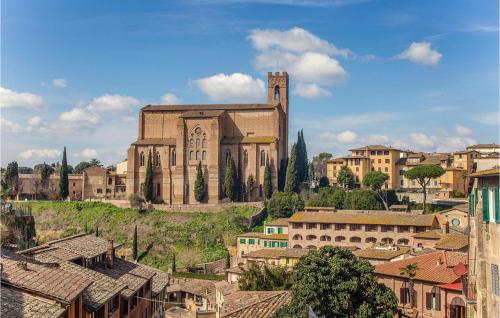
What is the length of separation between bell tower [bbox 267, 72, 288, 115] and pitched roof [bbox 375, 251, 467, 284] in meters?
59.8

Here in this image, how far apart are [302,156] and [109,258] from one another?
5860 centimetres

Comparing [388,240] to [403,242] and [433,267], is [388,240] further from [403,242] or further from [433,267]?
[433,267]

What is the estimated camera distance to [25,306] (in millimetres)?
14102

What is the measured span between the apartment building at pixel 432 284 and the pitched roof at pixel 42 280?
1487 centimetres

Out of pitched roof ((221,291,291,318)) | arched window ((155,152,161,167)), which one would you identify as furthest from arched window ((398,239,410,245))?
arched window ((155,152,161,167))

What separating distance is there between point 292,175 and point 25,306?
60.3 m

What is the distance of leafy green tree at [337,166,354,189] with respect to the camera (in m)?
80.0

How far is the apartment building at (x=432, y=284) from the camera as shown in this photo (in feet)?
78.9

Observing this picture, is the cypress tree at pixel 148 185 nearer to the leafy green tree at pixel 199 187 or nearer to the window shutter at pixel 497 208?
the leafy green tree at pixel 199 187

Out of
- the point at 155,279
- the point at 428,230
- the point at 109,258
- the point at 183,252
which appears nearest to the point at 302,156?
the point at 183,252

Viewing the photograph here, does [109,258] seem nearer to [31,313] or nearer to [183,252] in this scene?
[31,313]

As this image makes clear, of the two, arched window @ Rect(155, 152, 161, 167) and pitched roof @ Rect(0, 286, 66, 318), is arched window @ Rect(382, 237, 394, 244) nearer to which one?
pitched roof @ Rect(0, 286, 66, 318)

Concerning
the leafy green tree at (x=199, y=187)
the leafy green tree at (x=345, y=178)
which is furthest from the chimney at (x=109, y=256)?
the leafy green tree at (x=345, y=178)

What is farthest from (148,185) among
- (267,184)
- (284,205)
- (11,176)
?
(11,176)
